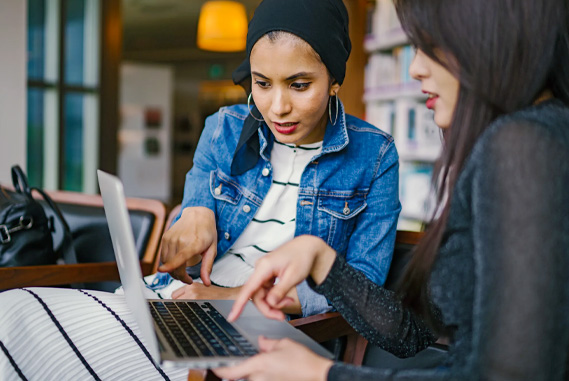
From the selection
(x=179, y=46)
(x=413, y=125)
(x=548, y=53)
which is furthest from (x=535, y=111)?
(x=179, y=46)

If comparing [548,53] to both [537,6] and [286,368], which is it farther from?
[286,368]

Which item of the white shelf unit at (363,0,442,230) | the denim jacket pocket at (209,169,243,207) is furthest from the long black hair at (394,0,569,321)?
the white shelf unit at (363,0,442,230)

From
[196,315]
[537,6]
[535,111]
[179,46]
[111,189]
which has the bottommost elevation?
[196,315]

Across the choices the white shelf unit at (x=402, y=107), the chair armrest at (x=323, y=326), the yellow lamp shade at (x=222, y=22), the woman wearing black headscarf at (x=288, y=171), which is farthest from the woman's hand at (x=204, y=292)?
the yellow lamp shade at (x=222, y=22)

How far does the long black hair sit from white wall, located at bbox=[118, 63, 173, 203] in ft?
30.0

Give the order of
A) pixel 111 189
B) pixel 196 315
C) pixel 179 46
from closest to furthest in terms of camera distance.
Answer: pixel 111 189, pixel 196 315, pixel 179 46

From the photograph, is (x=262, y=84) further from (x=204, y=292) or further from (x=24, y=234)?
(x=24, y=234)

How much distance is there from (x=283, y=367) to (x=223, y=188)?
2.58ft

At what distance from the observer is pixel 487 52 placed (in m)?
0.73

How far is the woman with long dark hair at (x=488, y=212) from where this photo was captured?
632 millimetres

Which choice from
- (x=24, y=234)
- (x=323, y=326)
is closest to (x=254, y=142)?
(x=323, y=326)

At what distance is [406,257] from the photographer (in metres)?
1.41

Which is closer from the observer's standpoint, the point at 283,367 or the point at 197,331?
the point at 283,367

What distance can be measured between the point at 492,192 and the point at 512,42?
7.9 inches
